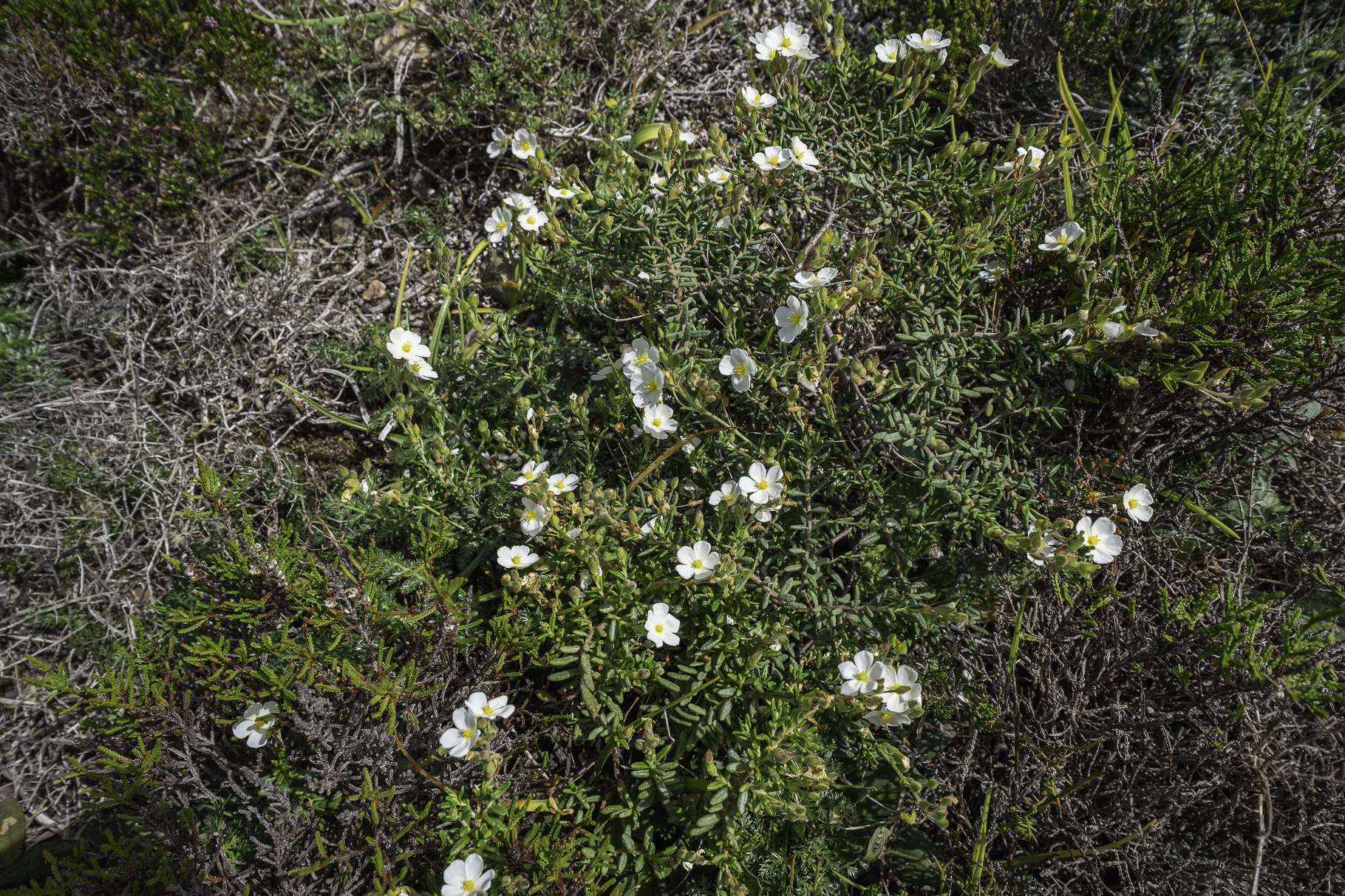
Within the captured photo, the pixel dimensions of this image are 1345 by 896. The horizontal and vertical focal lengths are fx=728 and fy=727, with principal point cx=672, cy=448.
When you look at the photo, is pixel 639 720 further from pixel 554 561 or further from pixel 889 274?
pixel 889 274

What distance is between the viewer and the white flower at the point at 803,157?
263 centimetres

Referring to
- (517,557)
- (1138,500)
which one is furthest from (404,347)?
(1138,500)

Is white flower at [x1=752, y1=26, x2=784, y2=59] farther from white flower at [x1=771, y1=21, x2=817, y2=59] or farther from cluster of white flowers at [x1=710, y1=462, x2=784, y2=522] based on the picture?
cluster of white flowers at [x1=710, y1=462, x2=784, y2=522]

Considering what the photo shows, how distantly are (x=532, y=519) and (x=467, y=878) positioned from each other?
103 centimetres

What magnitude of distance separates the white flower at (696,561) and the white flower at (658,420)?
1.40ft

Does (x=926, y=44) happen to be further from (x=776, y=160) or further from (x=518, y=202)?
(x=518, y=202)

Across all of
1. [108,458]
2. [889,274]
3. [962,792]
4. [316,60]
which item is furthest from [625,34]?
[962,792]

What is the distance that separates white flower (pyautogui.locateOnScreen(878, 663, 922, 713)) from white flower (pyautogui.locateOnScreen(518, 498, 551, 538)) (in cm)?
114

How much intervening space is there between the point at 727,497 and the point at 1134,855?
64.7 inches

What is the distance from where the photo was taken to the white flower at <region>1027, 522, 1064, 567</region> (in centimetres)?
205

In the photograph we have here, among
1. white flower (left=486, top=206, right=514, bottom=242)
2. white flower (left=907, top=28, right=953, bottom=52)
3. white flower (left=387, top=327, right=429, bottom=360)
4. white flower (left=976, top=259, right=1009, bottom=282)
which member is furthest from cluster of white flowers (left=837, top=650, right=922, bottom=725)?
white flower (left=486, top=206, right=514, bottom=242)

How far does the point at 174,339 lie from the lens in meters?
3.51

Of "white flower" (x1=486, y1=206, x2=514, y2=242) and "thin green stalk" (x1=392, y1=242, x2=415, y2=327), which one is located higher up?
"white flower" (x1=486, y1=206, x2=514, y2=242)

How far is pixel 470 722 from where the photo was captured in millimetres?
2123
